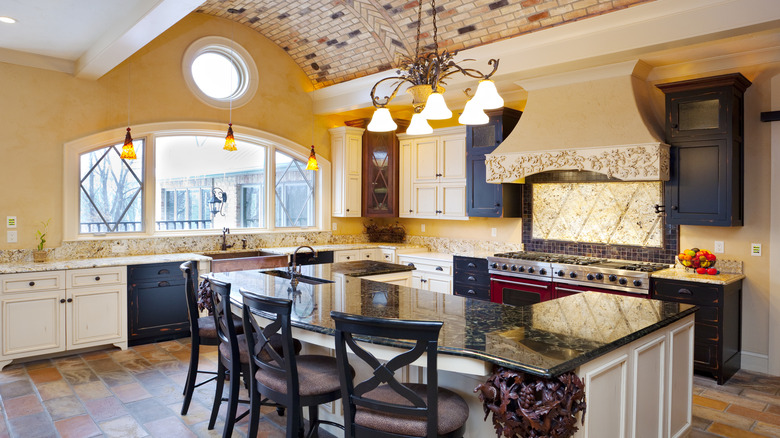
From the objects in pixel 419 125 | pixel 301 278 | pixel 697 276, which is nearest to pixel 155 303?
pixel 301 278

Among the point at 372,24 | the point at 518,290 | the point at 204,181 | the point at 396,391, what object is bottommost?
the point at 518,290

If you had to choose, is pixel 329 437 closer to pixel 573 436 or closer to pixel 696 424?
pixel 573 436

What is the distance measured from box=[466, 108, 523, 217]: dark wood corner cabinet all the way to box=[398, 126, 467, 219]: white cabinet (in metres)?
0.23

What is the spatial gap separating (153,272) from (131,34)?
7.90ft

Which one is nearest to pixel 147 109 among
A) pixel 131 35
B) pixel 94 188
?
pixel 94 188

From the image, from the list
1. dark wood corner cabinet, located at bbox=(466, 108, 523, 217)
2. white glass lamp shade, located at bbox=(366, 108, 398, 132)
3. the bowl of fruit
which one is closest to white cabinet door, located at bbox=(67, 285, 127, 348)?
white glass lamp shade, located at bbox=(366, 108, 398, 132)

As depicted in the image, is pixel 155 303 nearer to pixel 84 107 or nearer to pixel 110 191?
pixel 110 191

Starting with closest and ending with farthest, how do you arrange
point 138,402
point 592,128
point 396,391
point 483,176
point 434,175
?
point 396,391 < point 138,402 < point 592,128 < point 483,176 < point 434,175

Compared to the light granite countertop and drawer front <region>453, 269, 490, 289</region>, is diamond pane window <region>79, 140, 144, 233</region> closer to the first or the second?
drawer front <region>453, 269, 490, 289</region>

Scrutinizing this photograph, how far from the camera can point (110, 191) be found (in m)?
5.73

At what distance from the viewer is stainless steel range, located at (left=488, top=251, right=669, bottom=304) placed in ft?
15.3

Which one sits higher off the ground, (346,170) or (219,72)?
(219,72)

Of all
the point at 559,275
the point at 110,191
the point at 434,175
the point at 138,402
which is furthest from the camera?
the point at 434,175

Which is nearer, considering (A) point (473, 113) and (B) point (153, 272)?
(A) point (473, 113)
